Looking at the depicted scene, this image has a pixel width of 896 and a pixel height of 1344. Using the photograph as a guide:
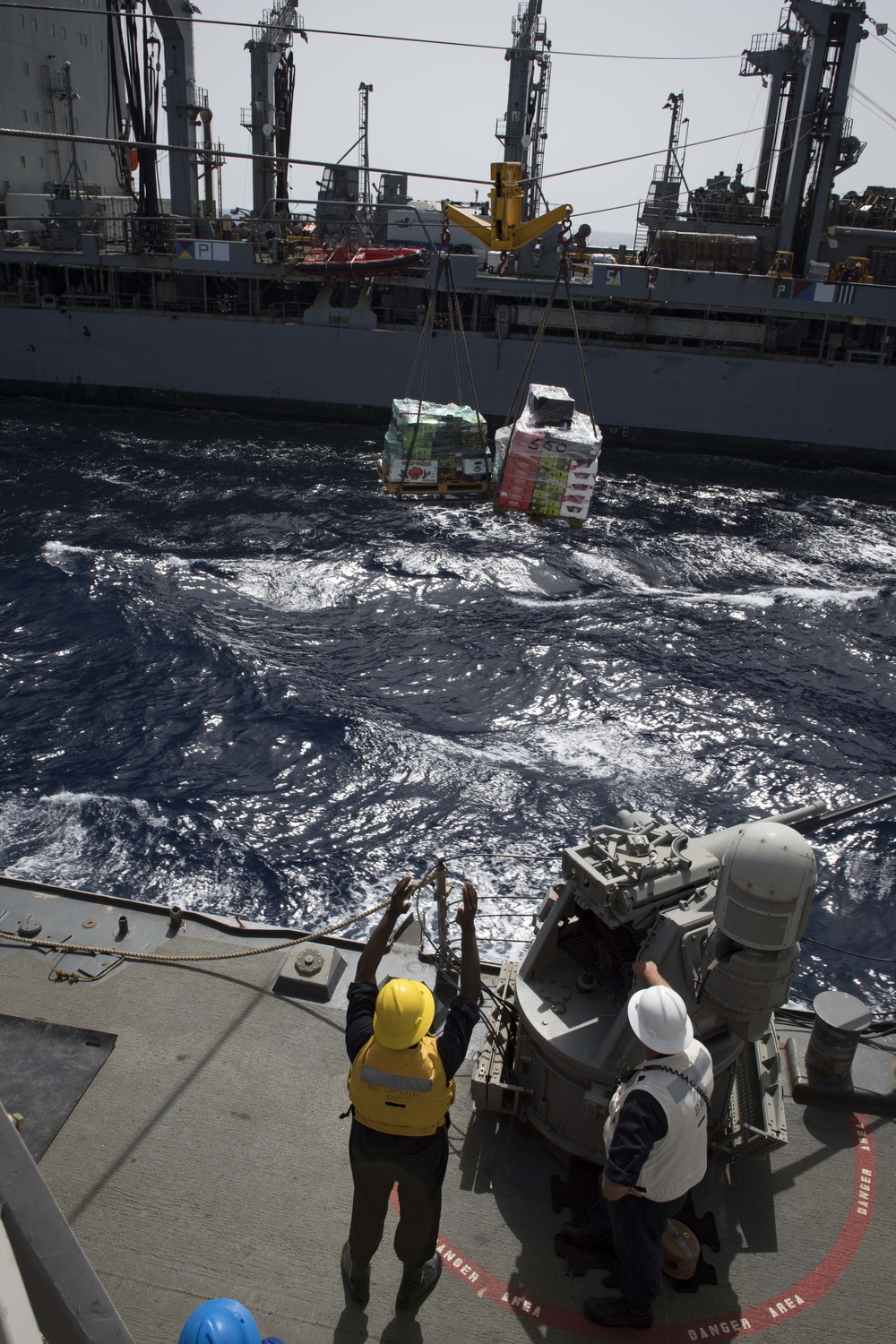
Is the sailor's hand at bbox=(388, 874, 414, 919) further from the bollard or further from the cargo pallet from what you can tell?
the cargo pallet

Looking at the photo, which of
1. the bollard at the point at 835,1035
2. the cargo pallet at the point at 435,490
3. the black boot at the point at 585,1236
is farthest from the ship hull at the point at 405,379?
the black boot at the point at 585,1236

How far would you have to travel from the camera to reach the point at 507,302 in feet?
113

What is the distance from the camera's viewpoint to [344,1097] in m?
5.40

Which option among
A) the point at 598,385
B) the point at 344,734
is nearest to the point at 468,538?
the point at 344,734

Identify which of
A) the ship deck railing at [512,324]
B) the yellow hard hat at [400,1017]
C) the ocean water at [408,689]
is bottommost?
the ocean water at [408,689]

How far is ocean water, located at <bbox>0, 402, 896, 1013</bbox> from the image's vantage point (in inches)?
433

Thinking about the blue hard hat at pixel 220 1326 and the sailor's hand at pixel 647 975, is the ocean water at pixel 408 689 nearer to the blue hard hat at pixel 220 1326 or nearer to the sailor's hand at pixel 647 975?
the sailor's hand at pixel 647 975

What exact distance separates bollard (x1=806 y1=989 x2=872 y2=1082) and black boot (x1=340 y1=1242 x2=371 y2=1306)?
3.00 metres

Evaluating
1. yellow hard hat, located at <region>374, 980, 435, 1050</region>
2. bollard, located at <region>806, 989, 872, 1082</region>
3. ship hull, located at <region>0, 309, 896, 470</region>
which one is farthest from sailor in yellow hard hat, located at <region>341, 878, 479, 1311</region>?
ship hull, located at <region>0, 309, 896, 470</region>

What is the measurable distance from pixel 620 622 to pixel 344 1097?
14.2 meters

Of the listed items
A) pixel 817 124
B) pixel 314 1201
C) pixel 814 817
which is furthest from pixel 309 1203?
pixel 817 124

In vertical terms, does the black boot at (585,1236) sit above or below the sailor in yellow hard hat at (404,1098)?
below

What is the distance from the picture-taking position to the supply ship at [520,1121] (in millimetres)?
4320

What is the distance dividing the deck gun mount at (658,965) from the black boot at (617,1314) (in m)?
0.66
